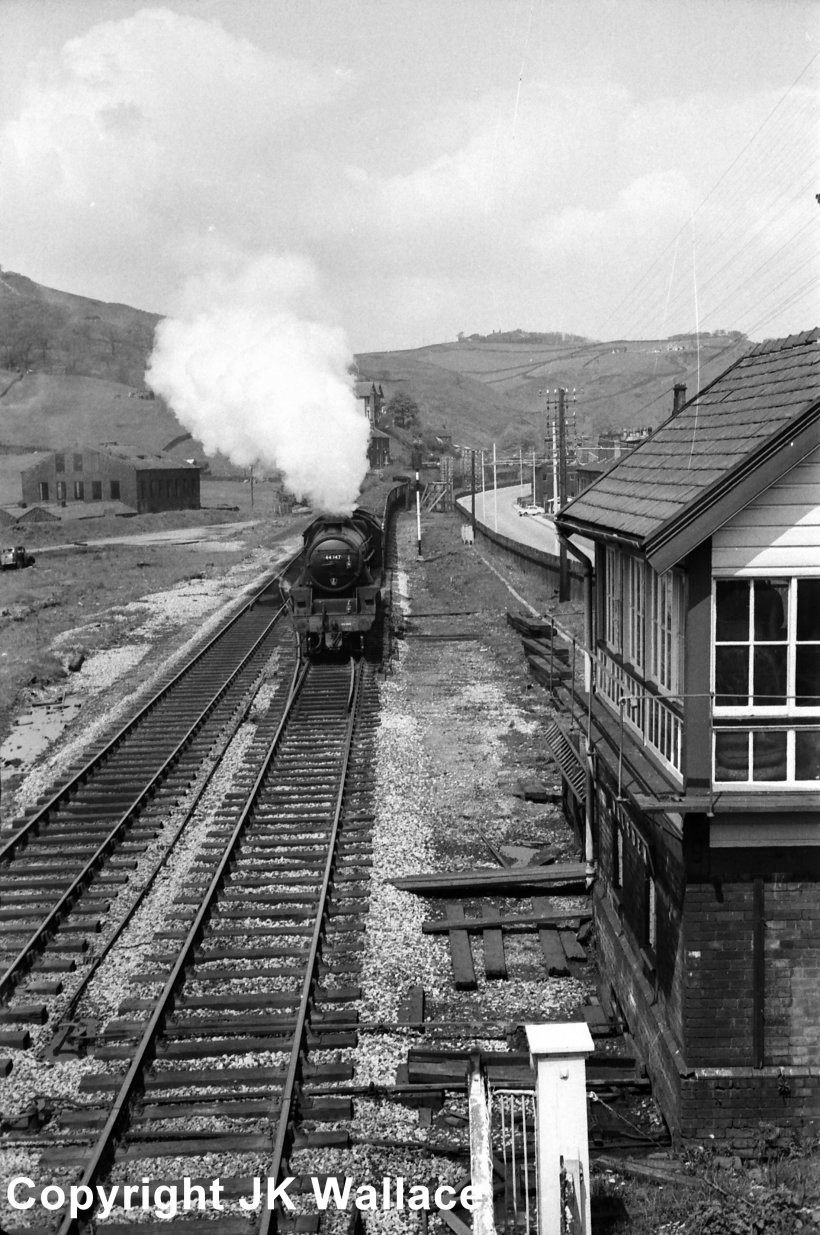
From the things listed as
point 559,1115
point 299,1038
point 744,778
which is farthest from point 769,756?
point 299,1038

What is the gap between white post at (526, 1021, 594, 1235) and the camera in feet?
21.6

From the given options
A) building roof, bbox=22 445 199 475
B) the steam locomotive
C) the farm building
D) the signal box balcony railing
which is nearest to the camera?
the signal box balcony railing

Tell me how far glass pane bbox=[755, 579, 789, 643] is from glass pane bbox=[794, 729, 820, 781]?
2.36ft

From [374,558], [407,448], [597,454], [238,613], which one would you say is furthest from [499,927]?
[407,448]

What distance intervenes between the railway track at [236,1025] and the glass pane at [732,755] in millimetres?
3870

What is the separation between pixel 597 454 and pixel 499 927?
250ft

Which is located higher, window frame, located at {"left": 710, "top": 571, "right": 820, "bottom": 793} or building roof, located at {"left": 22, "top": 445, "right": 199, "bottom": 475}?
building roof, located at {"left": 22, "top": 445, "right": 199, "bottom": 475}

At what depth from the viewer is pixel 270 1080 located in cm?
944

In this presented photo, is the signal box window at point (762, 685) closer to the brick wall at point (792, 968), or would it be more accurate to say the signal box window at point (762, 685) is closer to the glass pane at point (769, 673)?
the glass pane at point (769, 673)

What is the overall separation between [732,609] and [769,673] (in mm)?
515

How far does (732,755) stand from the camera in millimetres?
8266

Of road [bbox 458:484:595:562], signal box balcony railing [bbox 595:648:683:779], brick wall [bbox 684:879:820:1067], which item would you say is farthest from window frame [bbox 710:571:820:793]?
road [bbox 458:484:595:562]

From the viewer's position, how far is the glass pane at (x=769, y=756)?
823 centimetres

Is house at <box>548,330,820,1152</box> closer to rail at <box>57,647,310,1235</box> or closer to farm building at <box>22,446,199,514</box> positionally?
rail at <box>57,647,310,1235</box>
